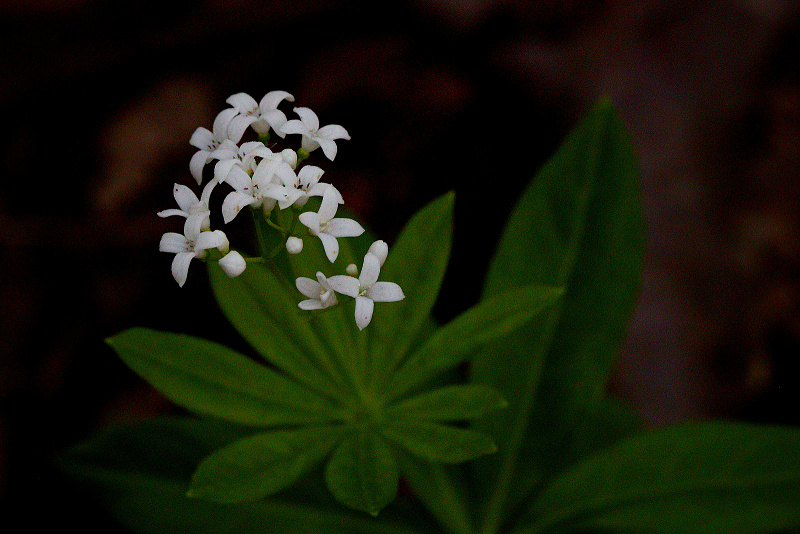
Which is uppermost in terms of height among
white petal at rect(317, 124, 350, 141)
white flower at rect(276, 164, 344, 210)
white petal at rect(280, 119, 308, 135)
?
white petal at rect(317, 124, 350, 141)

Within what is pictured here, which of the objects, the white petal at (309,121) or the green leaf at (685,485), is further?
the green leaf at (685,485)

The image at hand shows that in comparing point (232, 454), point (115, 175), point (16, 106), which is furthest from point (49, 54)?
point (232, 454)

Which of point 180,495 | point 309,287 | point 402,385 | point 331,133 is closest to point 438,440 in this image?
point 402,385

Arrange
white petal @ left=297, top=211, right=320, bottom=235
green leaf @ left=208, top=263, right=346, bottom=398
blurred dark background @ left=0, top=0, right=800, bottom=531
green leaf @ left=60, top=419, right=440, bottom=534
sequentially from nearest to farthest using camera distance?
white petal @ left=297, top=211, right=320, bottom=235
green leaf @ left=208, top=263, right=346, bottom=398
green leaf @ left=60, top=419, right=440, bottom=534
blurred dark background @ left=0, top=0, right=800, bottom=531

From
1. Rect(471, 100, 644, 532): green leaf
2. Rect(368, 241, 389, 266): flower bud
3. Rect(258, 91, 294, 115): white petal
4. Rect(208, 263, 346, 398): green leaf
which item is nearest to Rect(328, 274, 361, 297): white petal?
Rect(368, 241, 389, 266): flower bud

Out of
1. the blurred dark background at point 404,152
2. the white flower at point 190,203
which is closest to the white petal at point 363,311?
the white flower at point 190,203

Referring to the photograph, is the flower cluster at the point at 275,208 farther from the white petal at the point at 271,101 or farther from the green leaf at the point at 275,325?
the green leaf at the point at 275,325

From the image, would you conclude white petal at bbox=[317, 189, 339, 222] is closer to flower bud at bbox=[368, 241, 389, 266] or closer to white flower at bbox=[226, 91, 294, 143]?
flower bud at bbox=[368, 241, 389, 266]
